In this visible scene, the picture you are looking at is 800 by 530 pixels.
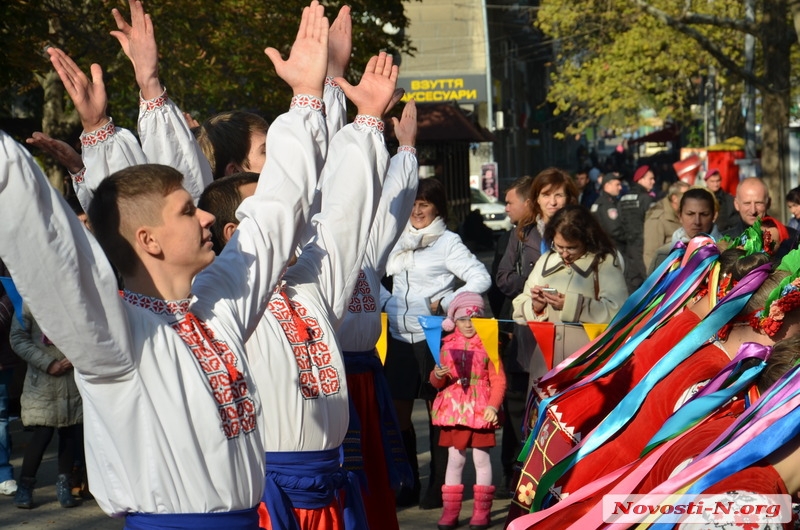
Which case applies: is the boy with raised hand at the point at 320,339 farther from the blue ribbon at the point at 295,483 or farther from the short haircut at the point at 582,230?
the short haircut at the point at 582,230

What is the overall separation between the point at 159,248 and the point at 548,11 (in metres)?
28.3

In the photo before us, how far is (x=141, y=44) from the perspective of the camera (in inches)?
165

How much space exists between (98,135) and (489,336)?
3.12m

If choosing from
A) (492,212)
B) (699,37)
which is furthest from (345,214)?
(492,212)

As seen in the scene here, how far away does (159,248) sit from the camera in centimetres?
291

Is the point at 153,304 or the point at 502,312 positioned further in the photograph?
the point at 502,312

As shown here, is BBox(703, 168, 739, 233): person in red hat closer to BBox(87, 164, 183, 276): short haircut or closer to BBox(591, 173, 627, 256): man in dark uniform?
BBox(591, 173, 627, 256): man in dark uniform

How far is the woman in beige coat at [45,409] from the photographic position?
23.7 ft

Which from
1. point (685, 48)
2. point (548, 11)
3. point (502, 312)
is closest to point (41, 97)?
point (548, 11)

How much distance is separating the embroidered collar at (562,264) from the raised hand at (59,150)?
3340mm

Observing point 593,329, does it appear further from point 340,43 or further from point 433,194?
point 340,43

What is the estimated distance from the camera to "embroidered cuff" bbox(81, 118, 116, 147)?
4.13m

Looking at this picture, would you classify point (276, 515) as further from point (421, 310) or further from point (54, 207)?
point (421, 310)

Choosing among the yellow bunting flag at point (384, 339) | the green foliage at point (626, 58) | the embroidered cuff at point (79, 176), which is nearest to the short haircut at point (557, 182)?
the yellow bunting flag at point (384, 339)
